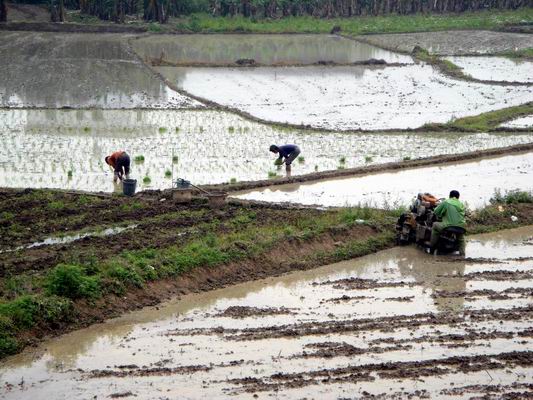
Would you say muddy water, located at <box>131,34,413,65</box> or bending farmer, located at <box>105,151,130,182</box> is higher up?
muddy water, located at <box>131,34,413,65</box>

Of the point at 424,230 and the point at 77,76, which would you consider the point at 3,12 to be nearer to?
the point at 77,76

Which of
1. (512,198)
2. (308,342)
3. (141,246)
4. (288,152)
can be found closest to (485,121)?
(288,152)

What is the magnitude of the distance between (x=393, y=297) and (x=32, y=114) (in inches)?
586

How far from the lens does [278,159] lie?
65.1 feet

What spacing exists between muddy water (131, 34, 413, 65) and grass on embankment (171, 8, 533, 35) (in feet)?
6.82

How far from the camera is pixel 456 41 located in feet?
149

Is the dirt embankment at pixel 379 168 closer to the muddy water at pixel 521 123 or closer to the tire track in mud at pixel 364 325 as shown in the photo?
the muddy water at pixel 521 123

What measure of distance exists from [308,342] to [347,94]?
20.3 meters

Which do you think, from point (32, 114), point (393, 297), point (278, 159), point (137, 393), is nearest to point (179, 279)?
point (393, 297)

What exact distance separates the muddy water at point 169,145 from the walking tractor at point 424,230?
4.84 meters

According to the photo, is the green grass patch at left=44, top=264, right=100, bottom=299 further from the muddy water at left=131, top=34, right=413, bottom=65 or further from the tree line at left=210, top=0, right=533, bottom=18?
the tree line at left=210, top=0, right=533, bottom=18

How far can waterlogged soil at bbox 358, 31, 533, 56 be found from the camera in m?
42.0

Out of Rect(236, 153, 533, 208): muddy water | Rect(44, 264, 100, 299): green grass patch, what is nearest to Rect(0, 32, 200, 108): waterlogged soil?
Rect(236, 153, 533, 208): muddy water

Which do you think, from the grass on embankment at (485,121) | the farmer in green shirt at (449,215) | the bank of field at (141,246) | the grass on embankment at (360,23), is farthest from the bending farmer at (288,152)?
the grass on embankment at (360,23)
